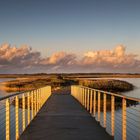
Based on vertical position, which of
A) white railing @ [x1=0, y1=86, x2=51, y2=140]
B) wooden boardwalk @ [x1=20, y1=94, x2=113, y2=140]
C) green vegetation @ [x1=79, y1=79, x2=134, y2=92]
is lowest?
green vegetation @ [x1=79, y1=79, x2=134, y2=92]

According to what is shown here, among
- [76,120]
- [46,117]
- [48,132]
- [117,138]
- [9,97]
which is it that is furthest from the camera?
Answer: [117,138]

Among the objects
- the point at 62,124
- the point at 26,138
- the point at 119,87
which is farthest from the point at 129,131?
the point at 119,87

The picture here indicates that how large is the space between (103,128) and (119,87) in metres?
56.8

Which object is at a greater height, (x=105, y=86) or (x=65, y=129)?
(x=65, y=129)

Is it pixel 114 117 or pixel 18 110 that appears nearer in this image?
pixel 18 110

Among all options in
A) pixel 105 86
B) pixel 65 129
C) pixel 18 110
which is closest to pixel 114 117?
pixel 65 129

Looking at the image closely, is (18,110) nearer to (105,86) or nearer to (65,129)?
(65,129)

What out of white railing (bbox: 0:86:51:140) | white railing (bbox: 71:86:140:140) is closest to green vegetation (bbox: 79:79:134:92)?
white railing (bbox: 71:86:140:140)

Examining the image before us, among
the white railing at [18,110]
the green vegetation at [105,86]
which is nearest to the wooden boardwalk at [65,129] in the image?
the white railing at [18,110]

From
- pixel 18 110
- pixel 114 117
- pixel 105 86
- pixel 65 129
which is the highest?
pixel 18 110

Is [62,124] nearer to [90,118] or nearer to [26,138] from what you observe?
[90,118]

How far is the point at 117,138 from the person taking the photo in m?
15.0

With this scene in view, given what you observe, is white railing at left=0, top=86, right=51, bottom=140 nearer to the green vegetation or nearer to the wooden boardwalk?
the wooden boardwalk

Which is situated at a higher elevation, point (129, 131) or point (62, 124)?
point (62, 124)
